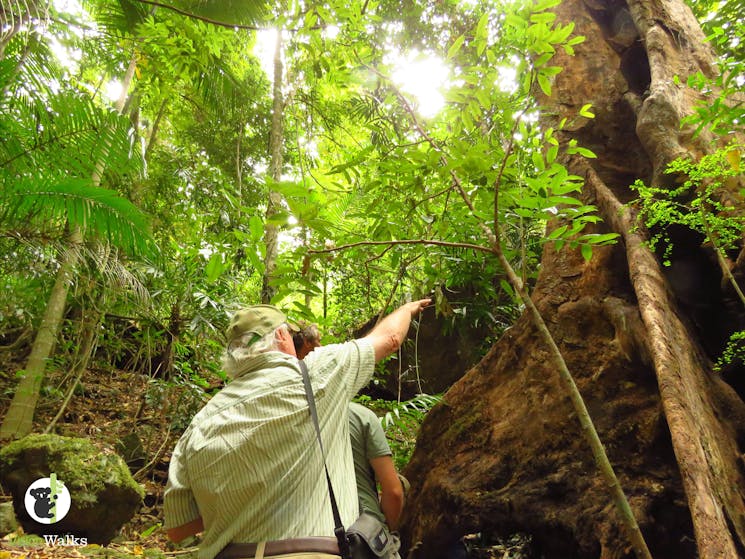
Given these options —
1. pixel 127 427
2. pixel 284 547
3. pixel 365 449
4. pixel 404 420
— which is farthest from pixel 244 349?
pixel 127 427

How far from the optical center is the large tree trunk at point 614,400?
5.92 ft

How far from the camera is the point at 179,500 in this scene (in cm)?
156

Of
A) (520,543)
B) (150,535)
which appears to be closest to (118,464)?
(150,535)

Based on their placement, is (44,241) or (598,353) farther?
(44,241)

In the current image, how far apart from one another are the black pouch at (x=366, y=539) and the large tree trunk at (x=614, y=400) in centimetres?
93

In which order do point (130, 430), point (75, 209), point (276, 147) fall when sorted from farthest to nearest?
point (130, 430), point (276, 147), point (75, 209)

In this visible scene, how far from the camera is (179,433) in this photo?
5.46 meters

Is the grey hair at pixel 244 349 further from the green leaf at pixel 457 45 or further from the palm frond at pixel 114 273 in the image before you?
the palm frond at pixel 114 273

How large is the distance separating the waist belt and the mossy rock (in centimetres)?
330

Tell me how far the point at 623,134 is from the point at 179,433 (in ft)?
18.0

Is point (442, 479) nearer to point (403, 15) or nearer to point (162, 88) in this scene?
point (162, 88)

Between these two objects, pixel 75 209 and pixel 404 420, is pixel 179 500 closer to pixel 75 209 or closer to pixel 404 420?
pixel 404 420

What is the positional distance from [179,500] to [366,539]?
25.7 inches

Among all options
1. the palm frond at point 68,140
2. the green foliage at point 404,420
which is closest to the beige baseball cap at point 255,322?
the green foliage at point 404,420
